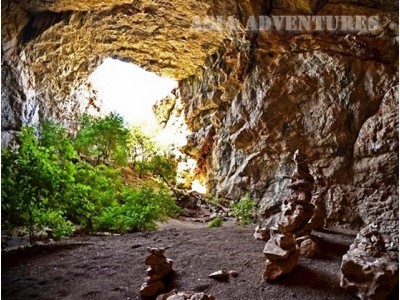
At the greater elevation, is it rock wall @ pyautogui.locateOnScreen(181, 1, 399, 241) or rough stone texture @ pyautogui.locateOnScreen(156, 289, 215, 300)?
rock wall @ pyautogui.locateOnScreen(181, 1, 399, 241)

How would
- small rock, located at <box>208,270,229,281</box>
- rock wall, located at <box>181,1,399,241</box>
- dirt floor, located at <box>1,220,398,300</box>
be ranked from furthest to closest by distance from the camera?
1. rock wall, located at <box>181,1,399,241</box>
2. small rock, located at <box>208,270,229,281</box>
3. dirt floor, located at <box>1,220,398,300</box>

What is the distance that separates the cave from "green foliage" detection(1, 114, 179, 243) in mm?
1017

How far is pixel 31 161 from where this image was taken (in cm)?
486

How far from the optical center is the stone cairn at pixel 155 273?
12.3 feet

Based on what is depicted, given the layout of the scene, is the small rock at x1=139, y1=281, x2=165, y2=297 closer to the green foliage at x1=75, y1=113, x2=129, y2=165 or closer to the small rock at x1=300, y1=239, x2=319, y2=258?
the small rock at x1=300, y1=239, x2=319, y2=258

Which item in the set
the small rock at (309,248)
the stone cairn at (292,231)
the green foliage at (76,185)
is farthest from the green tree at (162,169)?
the small rock at (309,248)

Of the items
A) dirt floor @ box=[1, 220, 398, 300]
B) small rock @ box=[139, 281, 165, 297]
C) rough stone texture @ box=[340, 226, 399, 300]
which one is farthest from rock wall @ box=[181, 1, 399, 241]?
small rock @ box=[139, 281, 165, 297]

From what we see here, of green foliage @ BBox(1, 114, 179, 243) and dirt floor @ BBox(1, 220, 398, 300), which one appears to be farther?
green foliage @ BBox(1, 114, 179, 243)

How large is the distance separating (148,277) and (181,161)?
10.3 meters

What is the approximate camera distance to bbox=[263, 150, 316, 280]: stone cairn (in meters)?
3.92

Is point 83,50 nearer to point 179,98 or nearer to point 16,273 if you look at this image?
point 179,98

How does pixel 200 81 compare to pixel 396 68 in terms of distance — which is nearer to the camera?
pixel 396 68

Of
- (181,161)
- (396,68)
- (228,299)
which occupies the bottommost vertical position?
(228,299)

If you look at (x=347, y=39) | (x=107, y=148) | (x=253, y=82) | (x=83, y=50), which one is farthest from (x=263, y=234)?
(x=83, y=50)
